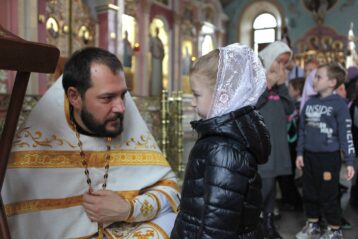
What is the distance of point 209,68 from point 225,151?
0.33 m

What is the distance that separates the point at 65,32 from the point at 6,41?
698cm

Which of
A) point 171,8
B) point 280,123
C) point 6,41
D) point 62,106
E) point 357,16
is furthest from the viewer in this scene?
point 357,16

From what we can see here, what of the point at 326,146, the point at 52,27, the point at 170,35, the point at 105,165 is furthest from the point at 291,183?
the point at 170,35

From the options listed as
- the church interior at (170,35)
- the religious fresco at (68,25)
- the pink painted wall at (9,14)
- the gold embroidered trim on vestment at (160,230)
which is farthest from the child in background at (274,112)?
the religious fresco at (68,25)

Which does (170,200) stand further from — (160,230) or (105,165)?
(105,165)

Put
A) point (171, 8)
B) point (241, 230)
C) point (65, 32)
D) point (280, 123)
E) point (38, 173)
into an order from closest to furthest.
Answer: point (241, 230)
point (38, 173)
point (280, 123)
point (65, 32)
point (171, 8)

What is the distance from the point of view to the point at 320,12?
1716 cm

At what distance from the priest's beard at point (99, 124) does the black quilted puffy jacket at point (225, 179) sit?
42 centimetres

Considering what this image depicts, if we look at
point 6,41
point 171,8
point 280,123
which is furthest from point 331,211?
point 171,8

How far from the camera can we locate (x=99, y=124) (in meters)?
1.82

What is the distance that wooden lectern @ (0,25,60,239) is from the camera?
1005mm

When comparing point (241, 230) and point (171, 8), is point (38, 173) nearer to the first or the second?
point (241, 230)

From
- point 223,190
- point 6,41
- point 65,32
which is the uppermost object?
point 65,32

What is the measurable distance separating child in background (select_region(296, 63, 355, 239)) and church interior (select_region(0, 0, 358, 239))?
0.44 metres
